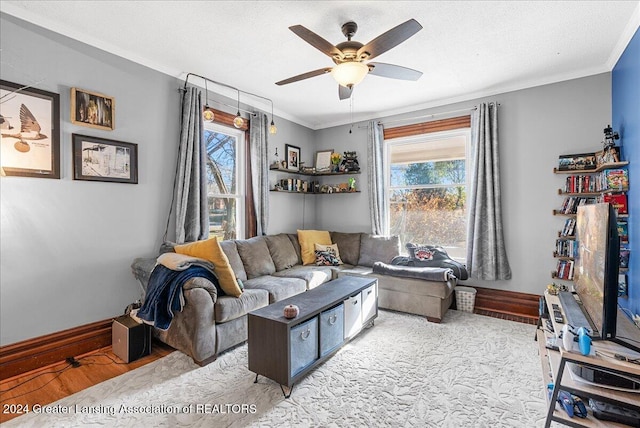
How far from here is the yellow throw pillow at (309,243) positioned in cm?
439

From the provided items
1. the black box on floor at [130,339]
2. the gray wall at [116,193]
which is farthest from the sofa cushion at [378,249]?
the black box on floor at [130,339]

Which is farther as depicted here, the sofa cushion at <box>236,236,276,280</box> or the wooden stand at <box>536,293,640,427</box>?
the sofa cushion at <box>236,236,276,280</box>

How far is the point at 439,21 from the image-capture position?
93.2 inches

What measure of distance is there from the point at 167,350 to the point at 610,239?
3269 millimetres

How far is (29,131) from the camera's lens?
2344 millimetres

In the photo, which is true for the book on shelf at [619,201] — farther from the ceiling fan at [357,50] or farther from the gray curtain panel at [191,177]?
the gray curtain panel at [191,177]

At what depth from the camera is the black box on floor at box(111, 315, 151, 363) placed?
8.14 ft

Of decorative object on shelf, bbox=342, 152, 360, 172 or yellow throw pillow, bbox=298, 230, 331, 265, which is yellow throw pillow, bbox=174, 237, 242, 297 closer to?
yellow throw pillow, bbox=298, 230, 331, 265

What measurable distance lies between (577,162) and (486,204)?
3.14ft

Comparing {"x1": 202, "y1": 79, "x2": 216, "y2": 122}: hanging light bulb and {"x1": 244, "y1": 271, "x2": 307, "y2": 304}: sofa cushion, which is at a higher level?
{"x1": 202, "y1": 79, "x2": 216, "y2": 122}: hanging light bulb

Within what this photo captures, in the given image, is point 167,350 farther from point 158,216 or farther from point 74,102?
point 74,102

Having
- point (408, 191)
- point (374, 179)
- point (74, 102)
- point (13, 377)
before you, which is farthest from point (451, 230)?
point (13, 377)

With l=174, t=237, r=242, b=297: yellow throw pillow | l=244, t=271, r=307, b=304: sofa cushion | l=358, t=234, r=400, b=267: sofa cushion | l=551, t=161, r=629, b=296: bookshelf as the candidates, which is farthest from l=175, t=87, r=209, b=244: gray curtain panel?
l=551, t=161, r=629, b=296: bookshelf

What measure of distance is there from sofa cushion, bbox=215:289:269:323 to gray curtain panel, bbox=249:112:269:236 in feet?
4.73
